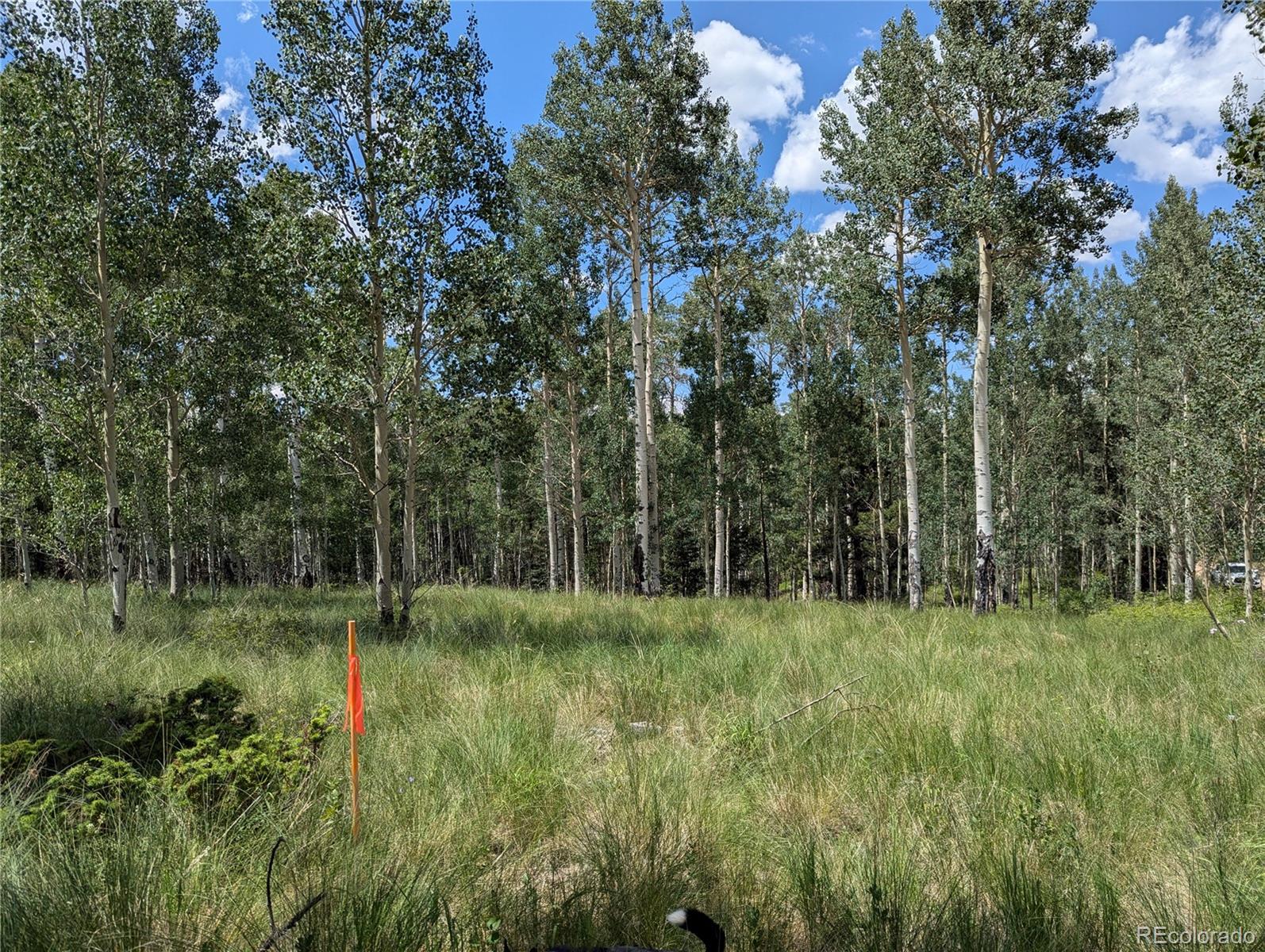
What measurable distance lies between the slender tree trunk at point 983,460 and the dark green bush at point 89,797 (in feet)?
45.9

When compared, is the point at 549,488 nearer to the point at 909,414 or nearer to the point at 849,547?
the point at 909,414

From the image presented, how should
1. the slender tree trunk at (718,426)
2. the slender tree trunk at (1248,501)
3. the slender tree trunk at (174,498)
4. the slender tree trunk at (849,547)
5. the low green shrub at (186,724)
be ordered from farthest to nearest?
the slender tree trunk at (849,547)
the slender tree trunk at (718,426)
the slender tree trunk at (1248,501)
the slender tree trunk at (174,498)
the low green shrub at (186,724)

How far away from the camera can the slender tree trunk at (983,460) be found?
43.4 feet

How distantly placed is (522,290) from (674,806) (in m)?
8.99

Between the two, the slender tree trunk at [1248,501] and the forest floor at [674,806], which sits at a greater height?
the slender tree trunk at [1248,501]

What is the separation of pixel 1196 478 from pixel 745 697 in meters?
18.1

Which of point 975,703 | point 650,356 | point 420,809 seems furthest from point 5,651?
point 650,356

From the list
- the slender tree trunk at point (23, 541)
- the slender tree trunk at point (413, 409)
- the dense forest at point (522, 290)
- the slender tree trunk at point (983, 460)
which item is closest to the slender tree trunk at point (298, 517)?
the dense forest at point (522, 290)

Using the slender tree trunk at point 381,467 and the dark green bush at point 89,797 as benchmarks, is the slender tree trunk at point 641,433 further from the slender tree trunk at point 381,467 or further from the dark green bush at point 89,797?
the dark green bush at point 89,797

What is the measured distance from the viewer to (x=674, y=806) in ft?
10.4

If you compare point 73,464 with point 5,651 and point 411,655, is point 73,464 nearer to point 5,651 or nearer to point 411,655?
point 5,651

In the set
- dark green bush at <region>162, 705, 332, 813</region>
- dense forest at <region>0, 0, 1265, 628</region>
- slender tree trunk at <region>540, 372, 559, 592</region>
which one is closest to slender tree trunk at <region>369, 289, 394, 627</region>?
dense forest at <region>0, 0, 1265, 628</region>

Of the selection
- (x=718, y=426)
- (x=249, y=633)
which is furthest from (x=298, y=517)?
(x=718, y=426)

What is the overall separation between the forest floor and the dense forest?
3405mm
